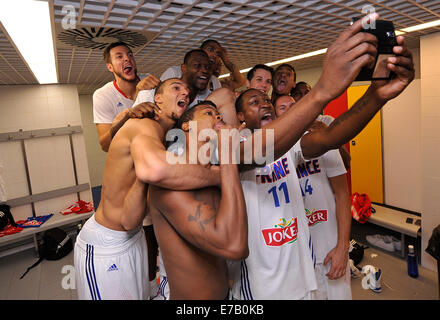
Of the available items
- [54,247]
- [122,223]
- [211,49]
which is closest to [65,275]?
[54,247]

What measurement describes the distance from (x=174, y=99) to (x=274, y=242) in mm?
1035

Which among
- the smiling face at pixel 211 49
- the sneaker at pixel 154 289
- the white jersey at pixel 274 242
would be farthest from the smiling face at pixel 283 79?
the sneaker at pixel 154 289

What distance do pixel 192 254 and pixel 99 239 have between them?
846 millimetres

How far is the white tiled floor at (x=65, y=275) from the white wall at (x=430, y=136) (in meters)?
0.46

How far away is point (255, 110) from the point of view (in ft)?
5.92

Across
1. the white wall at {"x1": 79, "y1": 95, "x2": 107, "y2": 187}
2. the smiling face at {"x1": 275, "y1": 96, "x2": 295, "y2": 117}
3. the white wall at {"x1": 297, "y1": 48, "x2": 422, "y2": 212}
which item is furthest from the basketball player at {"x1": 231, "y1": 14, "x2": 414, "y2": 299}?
the white wall at {"x1": 79, "y1": 95, "x2": 107, "y2": 187}

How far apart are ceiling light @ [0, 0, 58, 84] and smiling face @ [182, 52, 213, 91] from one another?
3.35 ft

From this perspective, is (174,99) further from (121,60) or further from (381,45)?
(381,45)

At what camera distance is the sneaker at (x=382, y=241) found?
14.0 feet

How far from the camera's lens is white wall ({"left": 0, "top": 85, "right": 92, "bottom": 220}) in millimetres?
5172

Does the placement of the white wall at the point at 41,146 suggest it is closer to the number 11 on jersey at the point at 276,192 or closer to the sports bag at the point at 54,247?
the sports bag at the point at 54,247

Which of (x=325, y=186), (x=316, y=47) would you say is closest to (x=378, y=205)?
(x=316, y=47)
